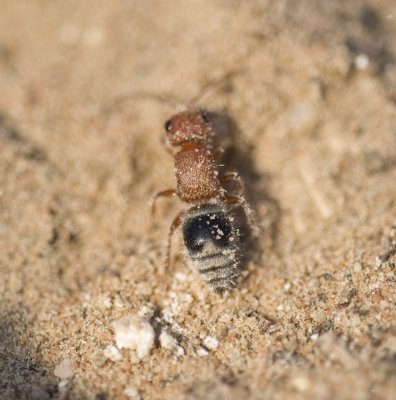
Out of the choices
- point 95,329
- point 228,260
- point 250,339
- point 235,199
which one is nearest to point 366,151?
point 235,199

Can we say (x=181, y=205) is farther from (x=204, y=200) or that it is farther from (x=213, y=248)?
(x=213, y=248)

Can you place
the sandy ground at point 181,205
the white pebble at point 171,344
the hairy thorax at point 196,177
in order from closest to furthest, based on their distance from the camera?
the sandy ground at point 181,205 → the white pebble at point 171,344 → the hairy thorax at point 196,177

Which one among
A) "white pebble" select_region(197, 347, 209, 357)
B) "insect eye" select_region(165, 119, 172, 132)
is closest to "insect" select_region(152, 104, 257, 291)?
"insect eye" select_region(165, 119, 172, 132)

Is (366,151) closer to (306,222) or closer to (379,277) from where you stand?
(306,222)

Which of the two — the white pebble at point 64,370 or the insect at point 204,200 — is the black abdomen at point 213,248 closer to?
the insect at point 204,200

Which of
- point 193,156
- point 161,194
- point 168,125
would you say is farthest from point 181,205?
point 168,125

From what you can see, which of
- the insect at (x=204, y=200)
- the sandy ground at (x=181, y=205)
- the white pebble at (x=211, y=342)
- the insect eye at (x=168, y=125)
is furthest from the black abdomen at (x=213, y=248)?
the insect eye at (x=168, y=125)

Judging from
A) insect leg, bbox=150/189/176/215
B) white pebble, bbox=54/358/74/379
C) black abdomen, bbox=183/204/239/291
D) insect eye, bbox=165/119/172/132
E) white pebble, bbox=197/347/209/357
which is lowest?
white pebble, bbox=54/358/74/379

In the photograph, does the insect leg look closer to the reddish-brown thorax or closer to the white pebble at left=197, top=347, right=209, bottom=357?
the reddish-brown thorax
